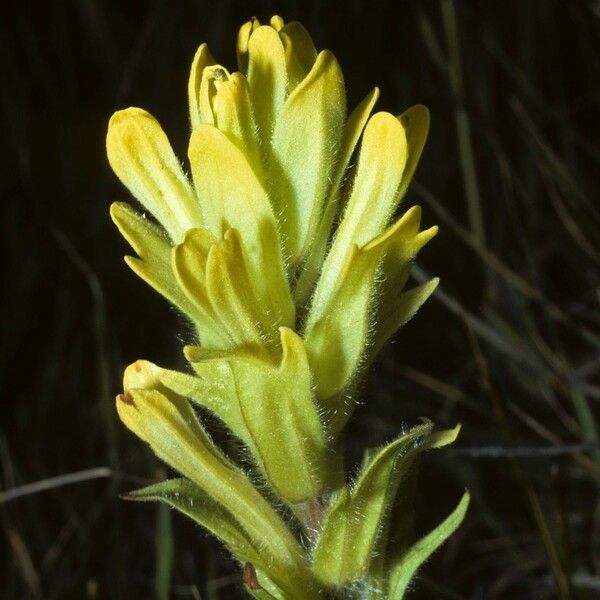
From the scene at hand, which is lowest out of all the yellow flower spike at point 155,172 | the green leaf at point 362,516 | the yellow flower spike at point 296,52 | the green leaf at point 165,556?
the green leaf at point 165,556

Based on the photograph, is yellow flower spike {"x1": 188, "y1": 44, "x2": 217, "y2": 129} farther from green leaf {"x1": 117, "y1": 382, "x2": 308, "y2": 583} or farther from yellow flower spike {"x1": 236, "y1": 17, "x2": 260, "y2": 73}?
green leaf {"x1": 117, "y1": 382, "x2": 308, "y2": 583}

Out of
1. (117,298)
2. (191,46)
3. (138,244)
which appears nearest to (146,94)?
(191,46)

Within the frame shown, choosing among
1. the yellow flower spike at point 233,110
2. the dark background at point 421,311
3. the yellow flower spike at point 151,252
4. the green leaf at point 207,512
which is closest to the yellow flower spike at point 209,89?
the yellow flower spike at point 233,110

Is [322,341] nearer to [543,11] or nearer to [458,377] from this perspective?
[458,377]

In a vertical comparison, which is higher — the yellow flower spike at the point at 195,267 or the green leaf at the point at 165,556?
the yellow flower spike at the point at 195,267

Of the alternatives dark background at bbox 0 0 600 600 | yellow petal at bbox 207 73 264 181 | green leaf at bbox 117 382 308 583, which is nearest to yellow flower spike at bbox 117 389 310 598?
green leaf at bbox 117 382 308 583

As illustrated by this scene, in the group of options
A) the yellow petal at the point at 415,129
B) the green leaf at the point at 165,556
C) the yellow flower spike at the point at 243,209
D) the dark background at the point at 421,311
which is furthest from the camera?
the dark background at the point at 421,311

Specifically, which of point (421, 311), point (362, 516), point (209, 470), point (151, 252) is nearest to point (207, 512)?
point (209, 470)

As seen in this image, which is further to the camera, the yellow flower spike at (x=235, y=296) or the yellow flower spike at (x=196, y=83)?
the yellow flower spike at (x=196, y=83)

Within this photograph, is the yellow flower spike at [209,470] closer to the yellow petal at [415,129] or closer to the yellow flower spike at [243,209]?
the yellow flower spike at [243,209]
